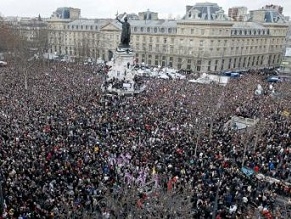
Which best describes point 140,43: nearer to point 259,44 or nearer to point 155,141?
point 259,44

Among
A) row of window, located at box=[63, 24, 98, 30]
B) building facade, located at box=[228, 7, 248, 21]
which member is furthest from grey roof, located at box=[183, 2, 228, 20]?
row of window, located at box=[63, 24, 98, 30]

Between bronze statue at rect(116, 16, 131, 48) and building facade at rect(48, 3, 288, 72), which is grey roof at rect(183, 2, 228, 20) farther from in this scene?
bronze statue at rect(116, 16, 131, 48)

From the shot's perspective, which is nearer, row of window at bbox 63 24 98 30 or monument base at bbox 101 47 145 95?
monument base at bbox 101 47 145 95

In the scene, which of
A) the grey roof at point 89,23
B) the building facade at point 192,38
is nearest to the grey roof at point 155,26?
the building facade at point 192,38

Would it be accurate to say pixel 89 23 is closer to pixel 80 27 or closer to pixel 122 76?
pixel 80 27

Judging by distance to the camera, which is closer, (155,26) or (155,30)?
(155,26)

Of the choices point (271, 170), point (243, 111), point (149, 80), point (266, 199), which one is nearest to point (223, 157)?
point (271, 170)

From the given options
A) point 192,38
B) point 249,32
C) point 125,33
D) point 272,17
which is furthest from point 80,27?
point 125,33
